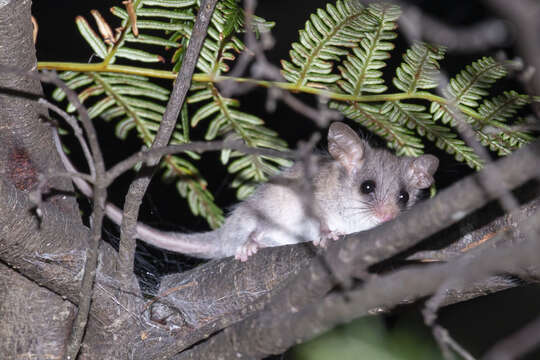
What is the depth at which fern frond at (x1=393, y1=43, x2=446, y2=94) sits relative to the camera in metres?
2.64

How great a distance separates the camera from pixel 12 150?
105 inches

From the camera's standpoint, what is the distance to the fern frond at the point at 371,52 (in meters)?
2.58

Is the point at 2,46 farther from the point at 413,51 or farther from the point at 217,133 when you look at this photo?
the point at 413,51

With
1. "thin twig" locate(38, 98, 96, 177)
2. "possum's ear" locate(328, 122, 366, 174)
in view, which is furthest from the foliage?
"thin twig" locate(38, 98, 96, 177)

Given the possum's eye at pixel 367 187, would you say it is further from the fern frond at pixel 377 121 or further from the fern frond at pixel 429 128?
the fern frond at pixel 429 128

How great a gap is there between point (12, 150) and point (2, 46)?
1.52ft

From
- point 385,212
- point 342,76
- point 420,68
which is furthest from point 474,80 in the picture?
point 385,212

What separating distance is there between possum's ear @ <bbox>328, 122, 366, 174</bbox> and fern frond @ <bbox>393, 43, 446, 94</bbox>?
696 mm

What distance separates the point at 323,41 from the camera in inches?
107

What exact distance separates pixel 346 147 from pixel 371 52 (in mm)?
1215

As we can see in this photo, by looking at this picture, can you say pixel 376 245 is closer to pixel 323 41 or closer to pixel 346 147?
pixel 323 41

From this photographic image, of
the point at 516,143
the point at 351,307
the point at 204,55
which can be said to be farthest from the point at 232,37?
the point at 351,307

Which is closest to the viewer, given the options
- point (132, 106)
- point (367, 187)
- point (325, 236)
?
point (132, 106)

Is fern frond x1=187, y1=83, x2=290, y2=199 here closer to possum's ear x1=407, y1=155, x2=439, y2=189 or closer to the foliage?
the foliage
